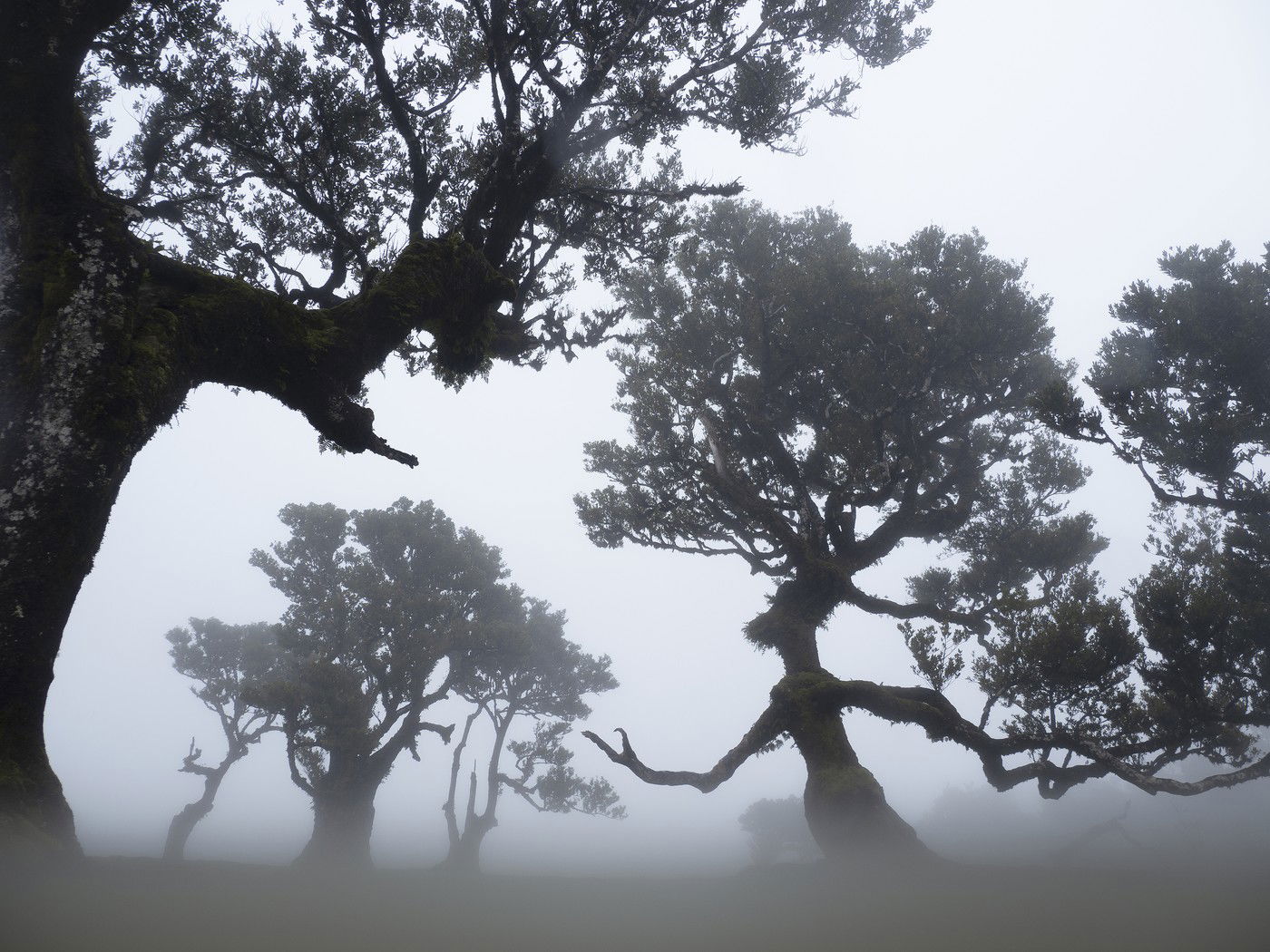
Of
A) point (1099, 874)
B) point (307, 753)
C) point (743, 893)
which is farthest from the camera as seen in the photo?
point (307, 753)

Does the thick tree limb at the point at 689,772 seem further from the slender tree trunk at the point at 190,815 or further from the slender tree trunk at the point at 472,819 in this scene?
the slender tree trunk at the point at 190,815

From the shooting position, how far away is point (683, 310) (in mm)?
17750

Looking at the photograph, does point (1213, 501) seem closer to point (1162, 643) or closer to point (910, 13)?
point (1162, 643)

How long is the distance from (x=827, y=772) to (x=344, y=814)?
1768cm

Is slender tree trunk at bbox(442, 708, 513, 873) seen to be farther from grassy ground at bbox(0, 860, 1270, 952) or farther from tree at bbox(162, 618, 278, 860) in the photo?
grassy ground at bbox(0, 860, 1270, 952)

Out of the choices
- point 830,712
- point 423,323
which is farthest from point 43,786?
point 830,712

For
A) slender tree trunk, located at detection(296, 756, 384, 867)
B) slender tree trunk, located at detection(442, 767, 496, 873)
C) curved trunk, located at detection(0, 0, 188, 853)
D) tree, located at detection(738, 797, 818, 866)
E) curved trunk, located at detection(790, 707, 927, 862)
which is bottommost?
tree, located at detection(738, 797, 818, 866)

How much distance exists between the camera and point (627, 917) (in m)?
5.72

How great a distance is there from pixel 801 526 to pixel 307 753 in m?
20.0

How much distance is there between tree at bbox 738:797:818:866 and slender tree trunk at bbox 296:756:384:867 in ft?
98.4

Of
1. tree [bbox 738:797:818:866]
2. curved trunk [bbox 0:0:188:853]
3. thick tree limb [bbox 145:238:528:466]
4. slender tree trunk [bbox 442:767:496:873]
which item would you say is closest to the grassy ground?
curved trunk [bbox 0:0:188:853]

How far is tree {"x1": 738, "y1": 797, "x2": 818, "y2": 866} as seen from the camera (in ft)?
138

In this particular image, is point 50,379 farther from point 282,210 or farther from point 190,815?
point 190,815

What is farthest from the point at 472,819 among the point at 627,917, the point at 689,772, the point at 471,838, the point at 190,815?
the point at 627,917
